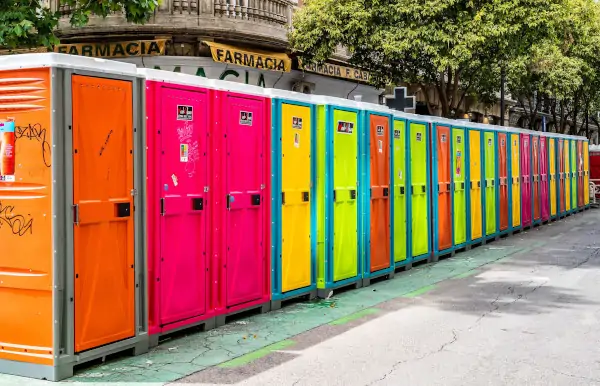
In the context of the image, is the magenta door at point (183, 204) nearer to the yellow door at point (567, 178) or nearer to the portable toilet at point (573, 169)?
the yellow door at point (567, 178)

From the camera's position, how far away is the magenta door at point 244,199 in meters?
7.68

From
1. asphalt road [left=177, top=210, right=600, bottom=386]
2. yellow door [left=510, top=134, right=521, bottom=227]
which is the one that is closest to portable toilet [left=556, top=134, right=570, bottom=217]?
yellow door [left=510, top=134, right=521, bottom=227]

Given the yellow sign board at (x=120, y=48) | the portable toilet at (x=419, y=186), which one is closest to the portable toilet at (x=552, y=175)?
the portable toilet at (x=419, y=186)

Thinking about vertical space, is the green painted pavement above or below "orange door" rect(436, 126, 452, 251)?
below

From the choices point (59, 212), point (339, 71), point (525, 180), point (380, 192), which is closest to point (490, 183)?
point (525, 180)

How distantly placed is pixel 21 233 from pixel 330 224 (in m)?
4.57

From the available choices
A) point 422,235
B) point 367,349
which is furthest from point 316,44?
point 367,349

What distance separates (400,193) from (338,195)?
90.2 inches

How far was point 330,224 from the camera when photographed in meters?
9.41

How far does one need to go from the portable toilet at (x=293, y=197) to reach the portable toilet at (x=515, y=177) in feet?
32.4

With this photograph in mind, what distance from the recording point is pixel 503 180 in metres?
17.1

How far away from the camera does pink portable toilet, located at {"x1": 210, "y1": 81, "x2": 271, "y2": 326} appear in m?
7.50

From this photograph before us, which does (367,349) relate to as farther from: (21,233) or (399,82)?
(399,82)

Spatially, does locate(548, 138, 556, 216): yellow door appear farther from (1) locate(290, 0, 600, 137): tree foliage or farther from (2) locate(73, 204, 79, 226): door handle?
(2) locate(73, 204, 79, 226): door handle
